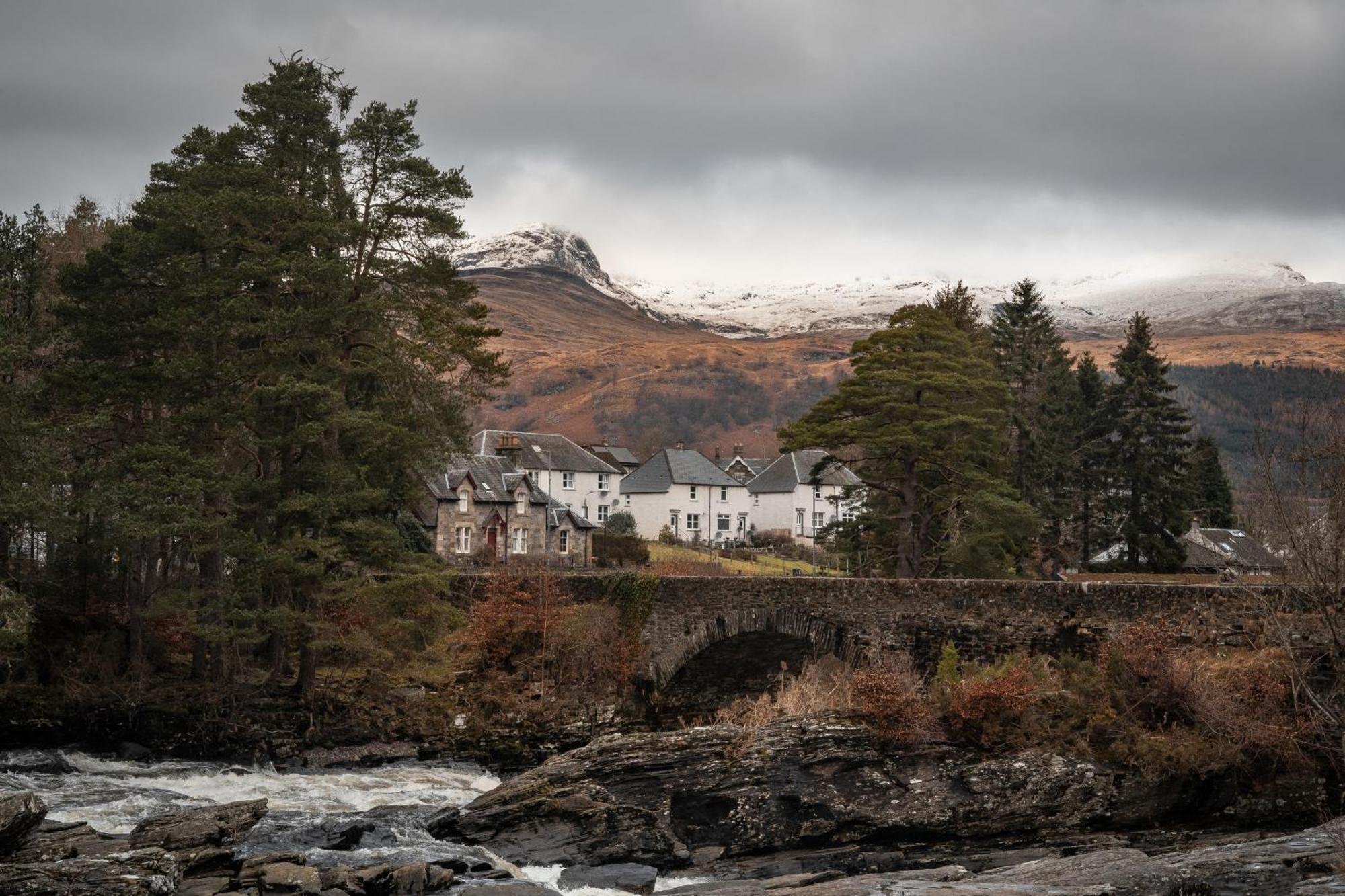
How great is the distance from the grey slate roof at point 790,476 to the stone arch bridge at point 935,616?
5648cm

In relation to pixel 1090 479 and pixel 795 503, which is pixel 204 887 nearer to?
pixel 1090 479

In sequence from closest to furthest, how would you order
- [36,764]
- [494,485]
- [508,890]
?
[508,890] → [36,764] → [494,485]

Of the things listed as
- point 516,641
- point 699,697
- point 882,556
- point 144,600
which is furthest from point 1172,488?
point 144,600

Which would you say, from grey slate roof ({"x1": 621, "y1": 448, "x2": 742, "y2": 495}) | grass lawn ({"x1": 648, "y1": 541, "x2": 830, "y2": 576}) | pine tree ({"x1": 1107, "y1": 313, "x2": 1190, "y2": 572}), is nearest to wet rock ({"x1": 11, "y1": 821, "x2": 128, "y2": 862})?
grass lawn ({"x1": 648, "y1": 541, "x2": 830, "y2": 576})

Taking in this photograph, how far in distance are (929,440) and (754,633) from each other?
10.9 m

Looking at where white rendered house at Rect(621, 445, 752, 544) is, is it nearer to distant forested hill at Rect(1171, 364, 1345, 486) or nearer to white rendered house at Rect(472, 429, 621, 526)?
white rendered house at Rect(472, 429, 621, 526)

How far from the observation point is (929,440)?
4153cm

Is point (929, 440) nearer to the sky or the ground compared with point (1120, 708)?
nearer to the sky

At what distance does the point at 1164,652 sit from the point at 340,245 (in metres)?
24.4

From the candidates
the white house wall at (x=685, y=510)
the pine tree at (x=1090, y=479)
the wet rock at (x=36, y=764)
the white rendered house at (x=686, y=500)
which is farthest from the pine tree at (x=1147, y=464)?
the white house wall at (x=685, y=510)

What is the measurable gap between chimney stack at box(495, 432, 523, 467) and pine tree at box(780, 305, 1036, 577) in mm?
36078

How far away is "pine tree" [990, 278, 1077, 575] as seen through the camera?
177ft

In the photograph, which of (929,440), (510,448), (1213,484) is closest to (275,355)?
(929,440)

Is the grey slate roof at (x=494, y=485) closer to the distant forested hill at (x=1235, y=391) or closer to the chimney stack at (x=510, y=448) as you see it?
the chimney stack at (x=510, y=448)
